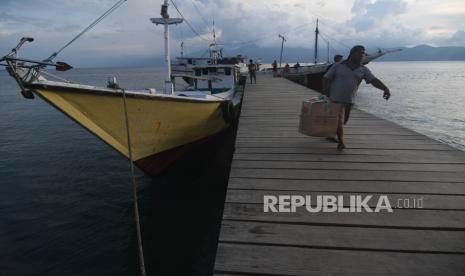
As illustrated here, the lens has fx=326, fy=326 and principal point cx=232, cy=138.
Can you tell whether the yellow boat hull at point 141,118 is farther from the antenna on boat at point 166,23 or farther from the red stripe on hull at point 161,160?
the antenna on boat at point 166,23

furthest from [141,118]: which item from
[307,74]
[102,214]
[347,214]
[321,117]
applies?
[307,74]

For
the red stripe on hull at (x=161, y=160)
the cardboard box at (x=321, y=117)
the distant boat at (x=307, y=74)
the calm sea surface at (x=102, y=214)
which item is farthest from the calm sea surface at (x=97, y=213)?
the distant boat at (x=307, y=74)

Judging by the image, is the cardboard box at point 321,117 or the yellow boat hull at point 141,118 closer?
the cardboard box at point 321,117

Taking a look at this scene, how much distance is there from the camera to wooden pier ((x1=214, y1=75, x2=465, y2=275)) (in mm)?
2494

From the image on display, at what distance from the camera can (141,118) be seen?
6867 mm

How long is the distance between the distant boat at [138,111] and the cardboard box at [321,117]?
120 inches

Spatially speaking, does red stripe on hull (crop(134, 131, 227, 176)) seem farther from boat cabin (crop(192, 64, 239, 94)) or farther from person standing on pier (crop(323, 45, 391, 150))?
boat cabin (crop(192, 64, 239, 94))

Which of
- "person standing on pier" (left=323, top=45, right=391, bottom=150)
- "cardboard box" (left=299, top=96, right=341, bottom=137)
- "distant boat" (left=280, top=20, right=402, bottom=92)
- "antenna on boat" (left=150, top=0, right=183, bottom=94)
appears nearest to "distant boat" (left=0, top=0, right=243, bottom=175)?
"antenna on boat" (left=150, top=0, right=183, bottom=94)

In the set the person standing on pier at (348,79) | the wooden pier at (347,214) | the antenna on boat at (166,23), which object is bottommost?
the wooden pier at (347,214)

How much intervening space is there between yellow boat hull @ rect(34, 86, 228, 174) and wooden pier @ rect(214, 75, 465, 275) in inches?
86.7

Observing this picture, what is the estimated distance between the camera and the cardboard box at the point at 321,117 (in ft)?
17.6

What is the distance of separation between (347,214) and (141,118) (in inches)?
193

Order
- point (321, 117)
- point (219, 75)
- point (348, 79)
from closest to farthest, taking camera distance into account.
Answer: point (348, 79) < point (321, 117) < point (219, 75)

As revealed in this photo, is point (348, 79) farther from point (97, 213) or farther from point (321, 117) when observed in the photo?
point (97, 213)
